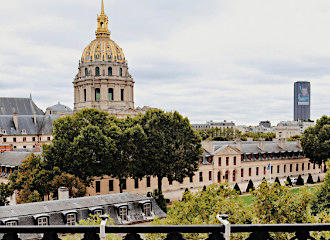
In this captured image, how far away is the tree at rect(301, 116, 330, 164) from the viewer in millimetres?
57312

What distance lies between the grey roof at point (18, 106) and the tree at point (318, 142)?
7393cm

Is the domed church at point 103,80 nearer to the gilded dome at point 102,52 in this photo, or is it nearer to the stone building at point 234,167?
the gilded dome at point 102,52

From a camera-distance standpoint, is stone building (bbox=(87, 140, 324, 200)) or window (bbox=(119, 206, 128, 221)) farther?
stone building (bbox=(87, 140, 324, 200))

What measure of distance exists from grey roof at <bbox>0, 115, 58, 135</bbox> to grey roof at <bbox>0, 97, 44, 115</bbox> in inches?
503

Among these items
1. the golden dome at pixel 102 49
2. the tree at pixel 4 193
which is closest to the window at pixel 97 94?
the golden dome at pixel 102 49

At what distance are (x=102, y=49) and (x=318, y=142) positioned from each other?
67.2m

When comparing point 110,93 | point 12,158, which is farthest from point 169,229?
point 110,93

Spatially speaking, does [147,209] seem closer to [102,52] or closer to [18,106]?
[102,52]

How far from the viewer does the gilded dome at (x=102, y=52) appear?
100062mm

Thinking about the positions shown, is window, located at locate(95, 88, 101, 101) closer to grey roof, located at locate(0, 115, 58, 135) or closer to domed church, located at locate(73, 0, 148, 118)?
domed church, located at locate(73, 0, 148, 118)

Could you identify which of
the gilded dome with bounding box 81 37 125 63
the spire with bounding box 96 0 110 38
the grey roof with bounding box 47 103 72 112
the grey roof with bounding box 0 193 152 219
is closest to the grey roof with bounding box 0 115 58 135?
the gilded dome with bounding box 81 37 125 63

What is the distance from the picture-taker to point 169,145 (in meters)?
41.2

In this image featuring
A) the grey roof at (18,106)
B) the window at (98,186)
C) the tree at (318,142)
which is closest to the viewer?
the window at (98,186)

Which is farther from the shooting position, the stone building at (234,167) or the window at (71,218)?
the stone building at (234,167)
